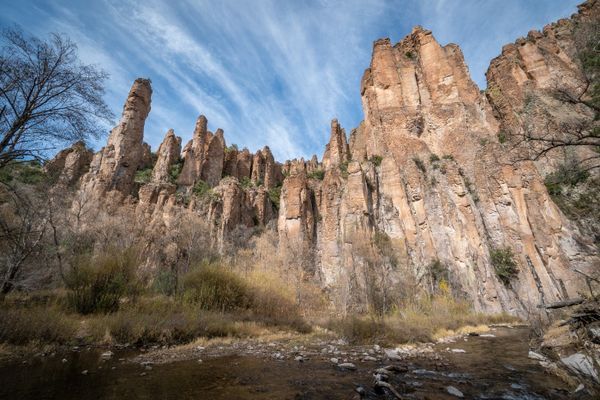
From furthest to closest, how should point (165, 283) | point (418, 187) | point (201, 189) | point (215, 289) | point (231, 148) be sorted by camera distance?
point (231, 148), point (201, 189), point (418, 187), point (165, 283), point (215, 289)

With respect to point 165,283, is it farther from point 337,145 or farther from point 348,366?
point 337,145

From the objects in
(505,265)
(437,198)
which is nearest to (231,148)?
(437,198)

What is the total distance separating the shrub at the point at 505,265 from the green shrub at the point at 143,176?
4288 centimetres

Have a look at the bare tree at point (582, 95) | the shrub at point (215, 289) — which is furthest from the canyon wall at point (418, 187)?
the bare tree at point (582, 95)

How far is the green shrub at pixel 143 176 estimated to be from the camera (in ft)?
127

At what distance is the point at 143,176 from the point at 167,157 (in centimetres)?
472

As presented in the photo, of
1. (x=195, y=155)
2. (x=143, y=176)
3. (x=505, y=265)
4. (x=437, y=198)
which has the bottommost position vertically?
(x=505, y=265)

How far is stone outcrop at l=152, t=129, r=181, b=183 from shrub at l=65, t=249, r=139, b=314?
31415mm

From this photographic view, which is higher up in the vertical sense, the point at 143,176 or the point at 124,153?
the point at 124,153

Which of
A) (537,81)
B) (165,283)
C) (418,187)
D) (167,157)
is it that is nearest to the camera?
(165,283)

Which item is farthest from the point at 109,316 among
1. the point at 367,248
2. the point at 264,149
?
the point at 264,149

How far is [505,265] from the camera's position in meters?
24.6

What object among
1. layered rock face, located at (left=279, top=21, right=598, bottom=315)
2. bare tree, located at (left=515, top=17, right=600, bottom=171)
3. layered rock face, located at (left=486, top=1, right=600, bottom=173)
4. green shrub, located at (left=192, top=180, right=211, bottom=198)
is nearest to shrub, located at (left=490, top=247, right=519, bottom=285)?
layered rock face, located at (left=279, top=21, right=598, bottom=315)

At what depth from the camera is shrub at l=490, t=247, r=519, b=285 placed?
24.5 m
